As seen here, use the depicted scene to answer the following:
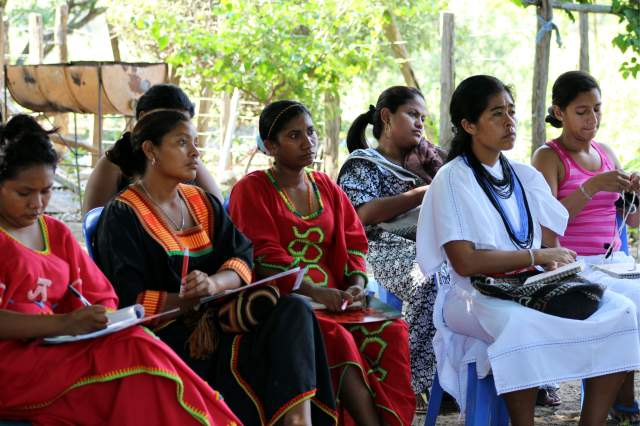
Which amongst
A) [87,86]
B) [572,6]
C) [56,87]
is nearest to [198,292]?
[572,6]

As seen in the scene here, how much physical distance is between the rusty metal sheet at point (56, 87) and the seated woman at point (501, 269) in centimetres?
647

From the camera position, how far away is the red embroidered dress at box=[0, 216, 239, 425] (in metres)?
2.84

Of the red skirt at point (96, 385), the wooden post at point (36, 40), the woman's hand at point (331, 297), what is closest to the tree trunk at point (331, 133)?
the wooden post at point (36, 40)

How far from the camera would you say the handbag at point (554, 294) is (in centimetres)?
372

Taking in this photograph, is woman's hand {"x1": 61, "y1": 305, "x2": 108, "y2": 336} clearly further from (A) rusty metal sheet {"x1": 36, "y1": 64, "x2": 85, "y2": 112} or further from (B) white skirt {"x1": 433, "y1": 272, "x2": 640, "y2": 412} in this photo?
(A) rusty metal sheet {"x1": 36, "y1": 64, "x2": 85, "y2": 112}

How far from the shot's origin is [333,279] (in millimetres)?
4172

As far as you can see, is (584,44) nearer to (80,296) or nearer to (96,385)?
(80,296)

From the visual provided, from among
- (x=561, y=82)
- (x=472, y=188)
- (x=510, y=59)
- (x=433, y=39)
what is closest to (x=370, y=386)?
(x=472, y=188)

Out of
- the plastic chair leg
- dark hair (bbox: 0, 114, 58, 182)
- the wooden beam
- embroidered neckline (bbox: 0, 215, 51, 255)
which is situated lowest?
the plastic chair leg

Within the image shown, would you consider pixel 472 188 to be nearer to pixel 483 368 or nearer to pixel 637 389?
pixel 483 368

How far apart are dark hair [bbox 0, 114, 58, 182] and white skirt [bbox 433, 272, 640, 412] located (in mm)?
1780

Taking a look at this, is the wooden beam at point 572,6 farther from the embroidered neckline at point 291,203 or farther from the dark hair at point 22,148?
the dark hair at point 22,148

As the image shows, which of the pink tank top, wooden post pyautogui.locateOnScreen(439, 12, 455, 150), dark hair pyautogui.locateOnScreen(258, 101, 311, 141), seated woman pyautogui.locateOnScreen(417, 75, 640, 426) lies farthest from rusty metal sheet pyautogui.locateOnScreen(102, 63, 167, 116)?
seated woman pyautogui.locateOnScreen(417, 75, 640, 426)

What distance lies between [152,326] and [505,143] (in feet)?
5.43
